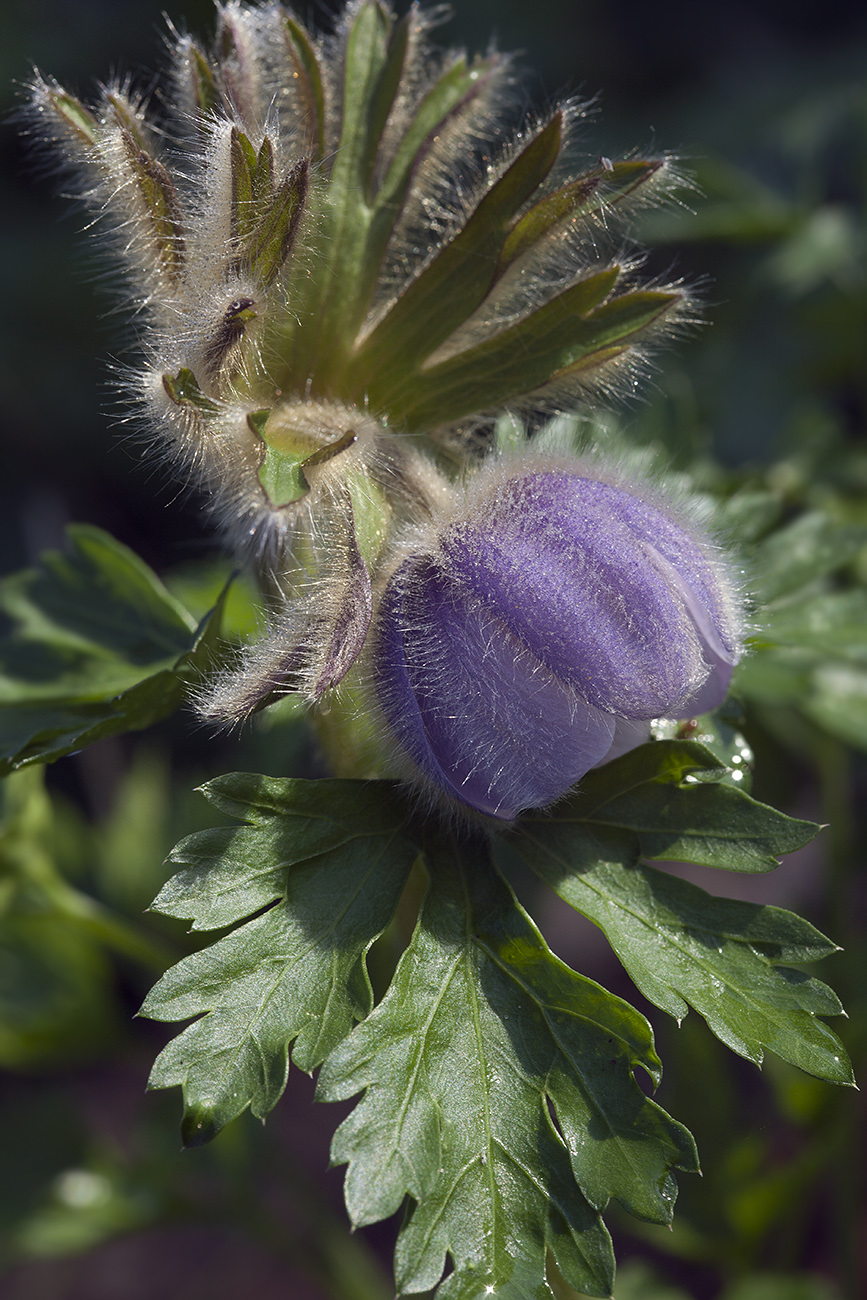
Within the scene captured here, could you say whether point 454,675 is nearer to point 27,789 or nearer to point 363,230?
point 363,230

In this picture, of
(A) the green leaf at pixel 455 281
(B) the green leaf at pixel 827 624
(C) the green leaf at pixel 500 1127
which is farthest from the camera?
(B) the green leaf at pixel 827 624

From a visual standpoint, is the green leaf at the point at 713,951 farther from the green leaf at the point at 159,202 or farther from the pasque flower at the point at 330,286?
the green leaf at the point at 159,202

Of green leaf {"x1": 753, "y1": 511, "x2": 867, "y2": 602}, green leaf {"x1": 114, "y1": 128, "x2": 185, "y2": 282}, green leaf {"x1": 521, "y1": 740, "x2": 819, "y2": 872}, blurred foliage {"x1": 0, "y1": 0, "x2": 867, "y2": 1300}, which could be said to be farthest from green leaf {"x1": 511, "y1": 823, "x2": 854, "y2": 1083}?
green leaf {"x1": 114, "y1": 128, "x2": 185, "y2": 282}

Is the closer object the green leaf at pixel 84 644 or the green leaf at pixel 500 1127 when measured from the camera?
the green leaf at pixel 500 1127

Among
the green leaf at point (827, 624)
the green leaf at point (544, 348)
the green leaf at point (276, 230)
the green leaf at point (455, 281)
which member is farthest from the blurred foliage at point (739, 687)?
the green leaf at point (276, 230)

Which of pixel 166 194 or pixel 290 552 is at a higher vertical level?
pixel 166 194

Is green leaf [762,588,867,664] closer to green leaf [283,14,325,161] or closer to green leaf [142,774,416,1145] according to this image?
green leaf [142,774,416,1145]

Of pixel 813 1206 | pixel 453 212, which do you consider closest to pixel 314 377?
pixel 453 212
